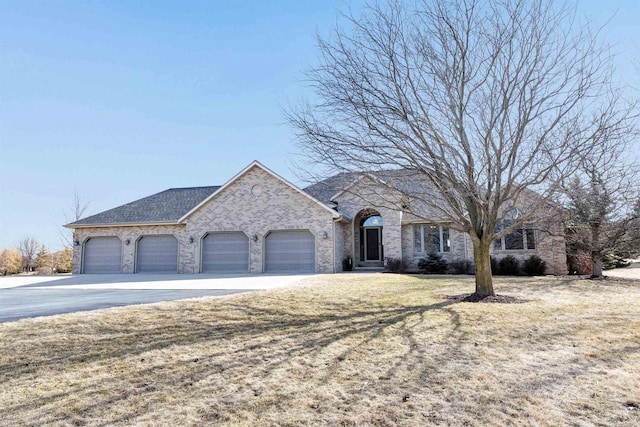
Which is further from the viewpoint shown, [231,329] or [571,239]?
[571,239]

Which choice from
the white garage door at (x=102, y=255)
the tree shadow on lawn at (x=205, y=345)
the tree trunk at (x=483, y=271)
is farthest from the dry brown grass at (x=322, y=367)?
the white garage door at (x=102, y=255)

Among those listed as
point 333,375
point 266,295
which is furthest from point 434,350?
point 266,295

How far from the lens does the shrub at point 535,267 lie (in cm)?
2136

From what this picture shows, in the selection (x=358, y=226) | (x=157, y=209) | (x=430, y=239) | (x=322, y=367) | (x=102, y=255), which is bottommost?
(x=322, y=367)

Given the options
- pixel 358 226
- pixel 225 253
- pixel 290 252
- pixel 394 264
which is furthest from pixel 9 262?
pixel 394 264

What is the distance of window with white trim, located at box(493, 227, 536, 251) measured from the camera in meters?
22.6

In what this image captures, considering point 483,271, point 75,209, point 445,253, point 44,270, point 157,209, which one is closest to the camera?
point 483,271

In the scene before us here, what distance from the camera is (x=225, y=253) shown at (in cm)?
2330

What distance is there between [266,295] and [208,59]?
11436 mm

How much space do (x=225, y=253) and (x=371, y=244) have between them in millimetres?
9015

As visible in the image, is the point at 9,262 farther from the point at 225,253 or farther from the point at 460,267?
the point at 460,267

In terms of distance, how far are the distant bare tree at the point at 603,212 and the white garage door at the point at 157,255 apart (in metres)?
21.2

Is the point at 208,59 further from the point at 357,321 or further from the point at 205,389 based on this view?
the point at 205,389

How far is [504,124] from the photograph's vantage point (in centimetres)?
1045
